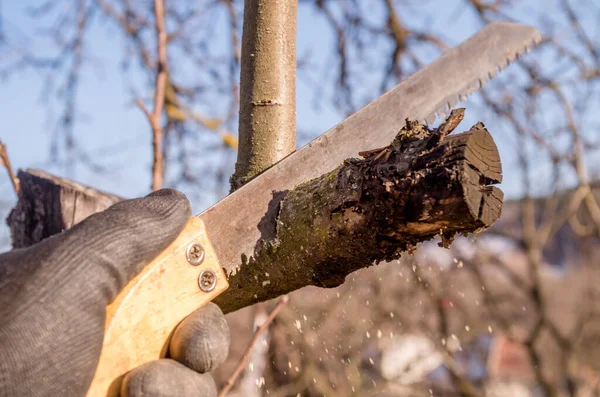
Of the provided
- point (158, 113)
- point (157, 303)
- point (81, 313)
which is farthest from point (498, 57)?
point (81, 313)

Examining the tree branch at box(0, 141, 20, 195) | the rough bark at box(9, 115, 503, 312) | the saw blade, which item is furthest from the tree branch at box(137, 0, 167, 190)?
the rough bark at box(9, 115, 503, 312)

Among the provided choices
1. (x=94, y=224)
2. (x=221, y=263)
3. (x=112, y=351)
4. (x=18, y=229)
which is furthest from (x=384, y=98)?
(x=18, y=229)

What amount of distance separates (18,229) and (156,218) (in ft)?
3.92

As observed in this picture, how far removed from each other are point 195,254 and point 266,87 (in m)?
0.63

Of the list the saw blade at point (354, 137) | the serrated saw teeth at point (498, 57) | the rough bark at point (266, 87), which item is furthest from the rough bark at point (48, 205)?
the serrated saw teeth at point (498, 57)

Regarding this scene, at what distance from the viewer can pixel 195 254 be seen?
4.15ft

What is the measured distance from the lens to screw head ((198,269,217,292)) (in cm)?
125

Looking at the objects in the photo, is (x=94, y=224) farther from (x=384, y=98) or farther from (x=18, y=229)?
(x=18, y=229)

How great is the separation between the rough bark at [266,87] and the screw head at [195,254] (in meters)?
0.38

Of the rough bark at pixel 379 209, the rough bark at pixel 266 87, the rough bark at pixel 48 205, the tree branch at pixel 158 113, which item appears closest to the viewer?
the rough bark at pixel 379 209

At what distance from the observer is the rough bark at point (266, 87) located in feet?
5.41

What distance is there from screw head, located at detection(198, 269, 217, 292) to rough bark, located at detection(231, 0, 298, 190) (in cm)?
41

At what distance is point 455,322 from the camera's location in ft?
28.7

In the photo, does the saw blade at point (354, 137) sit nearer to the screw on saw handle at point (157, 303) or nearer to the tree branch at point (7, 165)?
the screw on saw handle at point (157, 303)
